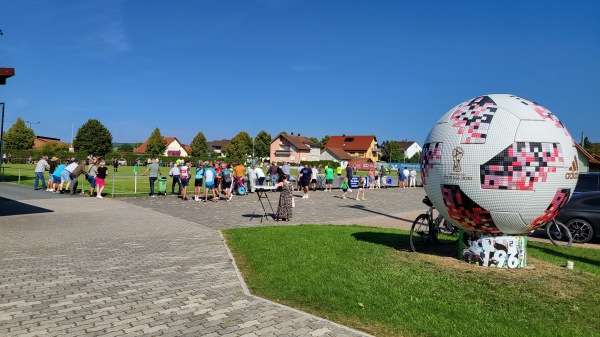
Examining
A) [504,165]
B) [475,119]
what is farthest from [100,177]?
[504,165]

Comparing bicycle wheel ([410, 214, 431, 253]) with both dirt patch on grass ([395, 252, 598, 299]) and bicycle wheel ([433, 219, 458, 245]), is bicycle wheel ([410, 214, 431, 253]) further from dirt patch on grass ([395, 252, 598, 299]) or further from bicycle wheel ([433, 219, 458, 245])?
dirt patch on grass ([395, 252, 598, 299])

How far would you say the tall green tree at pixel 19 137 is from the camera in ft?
277

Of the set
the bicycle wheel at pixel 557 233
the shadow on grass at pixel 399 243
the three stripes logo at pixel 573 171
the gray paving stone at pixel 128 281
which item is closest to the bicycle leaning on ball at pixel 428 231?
the shadow on grass at pixel 399 243

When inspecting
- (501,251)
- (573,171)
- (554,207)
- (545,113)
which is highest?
(545,113)

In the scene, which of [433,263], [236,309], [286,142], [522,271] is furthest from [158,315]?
A: [286,142]

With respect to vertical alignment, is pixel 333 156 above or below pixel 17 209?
above

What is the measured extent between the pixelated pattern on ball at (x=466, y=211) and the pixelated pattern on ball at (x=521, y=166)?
484 millimetres

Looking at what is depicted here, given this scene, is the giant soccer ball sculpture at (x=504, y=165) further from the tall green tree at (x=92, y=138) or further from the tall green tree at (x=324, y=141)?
the tall green tree at (x=324, y=141)

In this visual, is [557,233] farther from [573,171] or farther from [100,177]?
[100,177]

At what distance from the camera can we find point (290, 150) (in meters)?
103

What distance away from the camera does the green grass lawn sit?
4953 mm

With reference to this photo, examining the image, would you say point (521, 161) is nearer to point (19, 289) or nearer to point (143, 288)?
point (143, 288)

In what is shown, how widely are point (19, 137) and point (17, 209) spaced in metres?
84.0

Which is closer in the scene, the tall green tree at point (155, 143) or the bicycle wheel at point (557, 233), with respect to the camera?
the bicycle wheel at point (557, 233)
